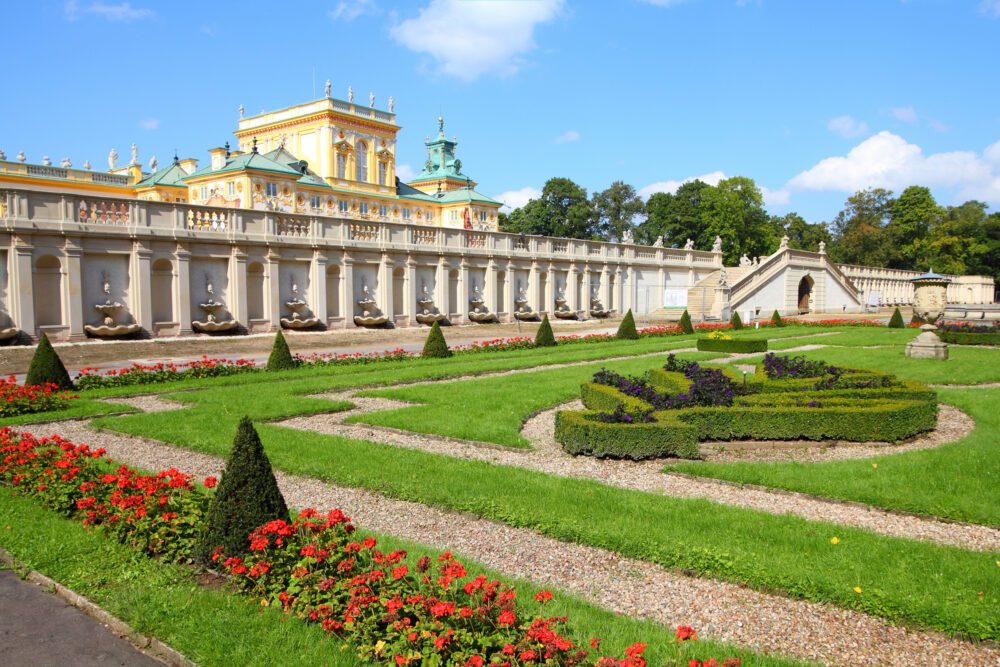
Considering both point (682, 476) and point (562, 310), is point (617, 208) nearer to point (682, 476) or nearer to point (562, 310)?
point (562, 310)

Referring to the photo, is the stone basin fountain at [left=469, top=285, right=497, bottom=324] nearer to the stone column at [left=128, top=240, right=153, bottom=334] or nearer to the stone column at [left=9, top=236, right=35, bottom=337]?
the stone column at [left=128, top=240, right=153, bottom=334]

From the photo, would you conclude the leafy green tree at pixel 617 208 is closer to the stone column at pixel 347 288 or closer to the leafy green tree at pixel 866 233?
the leafy green tree at pixel 866 233

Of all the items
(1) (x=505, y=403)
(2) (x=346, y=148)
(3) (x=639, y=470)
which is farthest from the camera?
(2) (x=346, y=148)

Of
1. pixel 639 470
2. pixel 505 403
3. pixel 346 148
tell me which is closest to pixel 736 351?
pixel 505 403

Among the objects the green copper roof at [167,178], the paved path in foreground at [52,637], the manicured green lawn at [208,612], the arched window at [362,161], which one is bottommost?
the paved path in foreground at [52,637]

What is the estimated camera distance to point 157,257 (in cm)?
2628

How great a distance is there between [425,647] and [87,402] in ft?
45.6

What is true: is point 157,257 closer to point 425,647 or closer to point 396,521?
point 396,521

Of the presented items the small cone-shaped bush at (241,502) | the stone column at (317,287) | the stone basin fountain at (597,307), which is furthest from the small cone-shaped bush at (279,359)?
the stone basin fountain at (597,307)

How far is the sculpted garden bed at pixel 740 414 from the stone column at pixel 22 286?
19.2m

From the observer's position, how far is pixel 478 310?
3888 centimetres

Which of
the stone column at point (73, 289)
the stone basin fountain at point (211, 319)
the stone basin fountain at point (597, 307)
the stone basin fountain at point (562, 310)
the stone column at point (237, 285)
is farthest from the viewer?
the stone basin fountain at point (597, 307)

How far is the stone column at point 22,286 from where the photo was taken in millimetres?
22625

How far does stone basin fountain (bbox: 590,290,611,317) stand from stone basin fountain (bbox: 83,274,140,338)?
94.9 ft
